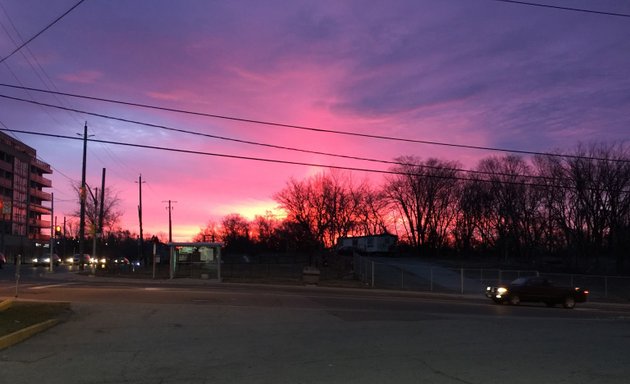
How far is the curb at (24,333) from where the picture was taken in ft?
35.9

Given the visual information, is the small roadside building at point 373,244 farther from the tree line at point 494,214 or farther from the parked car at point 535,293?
the parked car at point 535,293

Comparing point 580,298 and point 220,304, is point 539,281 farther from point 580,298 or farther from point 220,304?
point 220,304

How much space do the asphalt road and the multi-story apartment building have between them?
98.0 meters

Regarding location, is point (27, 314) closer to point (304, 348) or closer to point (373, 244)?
point (304, 348)

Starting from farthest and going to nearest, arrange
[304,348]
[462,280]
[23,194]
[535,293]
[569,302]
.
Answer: [23,194]
[462,280]
[569,302]
[535,293]
[304,348]

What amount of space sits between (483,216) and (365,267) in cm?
5518

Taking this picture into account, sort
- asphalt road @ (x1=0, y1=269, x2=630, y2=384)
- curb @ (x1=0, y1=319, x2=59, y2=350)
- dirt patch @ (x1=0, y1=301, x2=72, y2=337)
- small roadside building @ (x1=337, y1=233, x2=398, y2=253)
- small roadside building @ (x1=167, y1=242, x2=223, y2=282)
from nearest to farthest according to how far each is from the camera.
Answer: asphalt road @ (x1=0, y1=269, x2=630, y2=384), curb @ (x1=0, y1=319, x2=59, y2=350), dirt patch @ (x1=0, y1=301, x2=72, y2=337), small roadside building @ (x1=167, y1=242, x2=223, y2=282), small roadside building @ (x1=337, y1=233, x2=398, y2=253)

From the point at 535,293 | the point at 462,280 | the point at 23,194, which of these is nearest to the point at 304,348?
the point at 535,293

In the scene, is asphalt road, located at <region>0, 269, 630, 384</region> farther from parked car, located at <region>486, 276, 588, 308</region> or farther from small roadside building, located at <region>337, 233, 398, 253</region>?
small roadside building, located at <region>337, 233, 398, 253</region>

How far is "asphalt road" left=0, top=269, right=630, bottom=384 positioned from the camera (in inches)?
347

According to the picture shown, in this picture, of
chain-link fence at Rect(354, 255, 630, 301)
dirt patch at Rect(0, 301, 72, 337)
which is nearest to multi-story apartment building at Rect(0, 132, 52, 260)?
chain-link fence at Rect(354, 255, 630, 301)

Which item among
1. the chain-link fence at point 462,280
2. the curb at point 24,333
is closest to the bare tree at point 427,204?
the chain-link fence at point 462,280

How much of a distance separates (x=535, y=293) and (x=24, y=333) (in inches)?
942

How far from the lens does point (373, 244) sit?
7725cm
